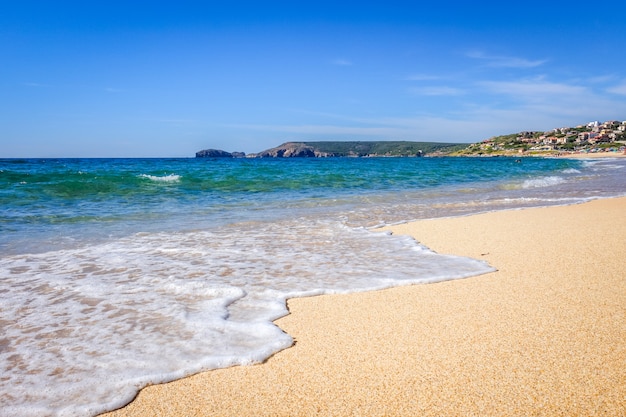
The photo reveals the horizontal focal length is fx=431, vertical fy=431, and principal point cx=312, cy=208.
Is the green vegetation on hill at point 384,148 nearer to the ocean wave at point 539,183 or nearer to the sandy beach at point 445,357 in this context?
the ocean wave at point 539,183

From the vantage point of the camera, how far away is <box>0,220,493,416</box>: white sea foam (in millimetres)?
2674

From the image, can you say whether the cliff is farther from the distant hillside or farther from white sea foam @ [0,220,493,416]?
white sea foam @ [0,220,493,416]

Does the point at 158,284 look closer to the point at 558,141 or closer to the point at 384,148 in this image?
the point at 558,141

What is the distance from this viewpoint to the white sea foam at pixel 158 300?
2674 mm

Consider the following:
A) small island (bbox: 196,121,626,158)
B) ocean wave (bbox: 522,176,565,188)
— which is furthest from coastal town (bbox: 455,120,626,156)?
ocean wave (bbox: 522,176,565,188)

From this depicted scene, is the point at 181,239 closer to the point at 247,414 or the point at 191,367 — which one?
the point at 191,367

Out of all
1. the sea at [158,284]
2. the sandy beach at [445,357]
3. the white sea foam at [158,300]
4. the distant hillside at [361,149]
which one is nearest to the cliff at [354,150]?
the distant hillside at [361,149]

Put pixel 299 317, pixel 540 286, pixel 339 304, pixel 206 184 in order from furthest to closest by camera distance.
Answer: pixel 206 184, pixel 540 286, pixel 339 304, pixel 299 317

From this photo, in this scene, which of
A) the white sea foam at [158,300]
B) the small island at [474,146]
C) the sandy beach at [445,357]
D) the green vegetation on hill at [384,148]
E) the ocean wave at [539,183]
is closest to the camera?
the sandy beach at [445,357]

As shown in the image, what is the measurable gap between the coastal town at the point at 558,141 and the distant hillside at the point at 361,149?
44.2 ft

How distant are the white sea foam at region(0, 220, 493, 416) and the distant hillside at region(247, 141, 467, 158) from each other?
134730 mm

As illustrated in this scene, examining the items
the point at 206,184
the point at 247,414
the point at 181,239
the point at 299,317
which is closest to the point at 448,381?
the point at 247,414

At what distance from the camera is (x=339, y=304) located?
12.8 feet

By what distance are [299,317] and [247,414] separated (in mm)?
1409
